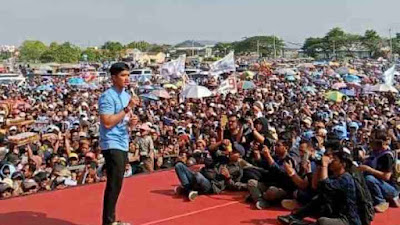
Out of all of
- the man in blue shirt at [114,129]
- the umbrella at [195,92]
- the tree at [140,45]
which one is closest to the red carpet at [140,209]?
the man in blue shirt at [114,129]

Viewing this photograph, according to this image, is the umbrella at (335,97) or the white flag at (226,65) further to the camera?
the white flag at (226,65)

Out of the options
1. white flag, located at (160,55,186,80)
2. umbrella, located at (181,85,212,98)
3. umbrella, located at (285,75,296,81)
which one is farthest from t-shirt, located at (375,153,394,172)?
umbrella, located at (285,75,296,81)

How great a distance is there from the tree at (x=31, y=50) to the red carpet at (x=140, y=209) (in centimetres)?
9598

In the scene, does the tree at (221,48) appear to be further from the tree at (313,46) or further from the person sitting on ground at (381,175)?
the person sitting on ground at (381,175)

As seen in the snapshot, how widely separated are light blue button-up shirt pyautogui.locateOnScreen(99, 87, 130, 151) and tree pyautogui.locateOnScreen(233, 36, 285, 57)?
101911mm

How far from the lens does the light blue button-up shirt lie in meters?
4.79

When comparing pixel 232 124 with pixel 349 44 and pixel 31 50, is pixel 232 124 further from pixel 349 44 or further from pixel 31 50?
pixel 31 50

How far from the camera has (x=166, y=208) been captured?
6.83 m

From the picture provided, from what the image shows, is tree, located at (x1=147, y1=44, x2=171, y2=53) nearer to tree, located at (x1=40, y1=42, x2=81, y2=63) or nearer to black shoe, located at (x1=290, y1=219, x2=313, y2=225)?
tree, located at (x1=40, y1=42, x2=81, y2=63)

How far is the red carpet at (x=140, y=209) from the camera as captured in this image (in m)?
6.24

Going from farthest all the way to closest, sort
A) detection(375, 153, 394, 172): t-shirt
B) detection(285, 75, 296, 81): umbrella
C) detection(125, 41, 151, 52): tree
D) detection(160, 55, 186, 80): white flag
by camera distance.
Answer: detection(125, 41, 151, 52): tree → detection(285, 75, 296, 81): umbrella → detection(160, 55, 186, 80): white flag → detection(375, 153, 394, 172): t-shirt

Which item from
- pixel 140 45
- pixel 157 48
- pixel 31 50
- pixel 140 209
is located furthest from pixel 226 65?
pixel 140 45

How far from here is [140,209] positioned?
6828 millimetres

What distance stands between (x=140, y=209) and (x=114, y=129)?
7.21ft
